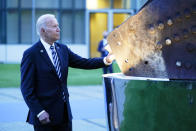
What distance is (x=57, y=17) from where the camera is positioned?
27.8 metres

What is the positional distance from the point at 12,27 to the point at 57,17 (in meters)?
3.24

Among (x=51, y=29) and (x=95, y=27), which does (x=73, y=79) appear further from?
(x=95, y=27)

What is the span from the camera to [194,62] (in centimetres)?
244

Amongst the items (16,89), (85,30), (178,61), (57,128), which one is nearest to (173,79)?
(178,61)

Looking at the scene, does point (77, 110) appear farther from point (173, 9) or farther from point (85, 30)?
point (85, 30)

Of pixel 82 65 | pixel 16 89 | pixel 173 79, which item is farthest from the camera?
pixel 16 89

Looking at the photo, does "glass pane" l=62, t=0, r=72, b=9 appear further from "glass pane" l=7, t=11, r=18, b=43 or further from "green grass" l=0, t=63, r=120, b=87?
"green grass" l=0, t=63, r=120, b=87

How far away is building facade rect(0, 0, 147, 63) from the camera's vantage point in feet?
90.2

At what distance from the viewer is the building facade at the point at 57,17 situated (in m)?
27.5

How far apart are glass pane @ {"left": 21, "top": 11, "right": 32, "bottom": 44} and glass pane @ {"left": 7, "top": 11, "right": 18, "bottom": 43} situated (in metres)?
0.48

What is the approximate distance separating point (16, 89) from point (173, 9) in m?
10.2

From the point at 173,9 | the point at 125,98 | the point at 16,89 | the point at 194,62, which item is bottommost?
the point at 16,89

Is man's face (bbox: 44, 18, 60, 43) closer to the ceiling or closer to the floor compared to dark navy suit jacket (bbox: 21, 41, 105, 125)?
closer to the ceiling

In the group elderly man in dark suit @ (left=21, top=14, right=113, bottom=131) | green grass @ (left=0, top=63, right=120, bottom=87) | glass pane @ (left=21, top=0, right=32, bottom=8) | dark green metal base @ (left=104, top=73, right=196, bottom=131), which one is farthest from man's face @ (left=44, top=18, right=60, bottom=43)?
glass pane @ (left=21, top=0, right=32, bottom=8)
